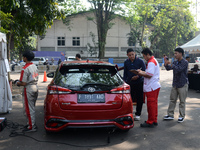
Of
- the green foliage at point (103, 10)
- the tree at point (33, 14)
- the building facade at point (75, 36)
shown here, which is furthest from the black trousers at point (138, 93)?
the building facade at point (75, 36)

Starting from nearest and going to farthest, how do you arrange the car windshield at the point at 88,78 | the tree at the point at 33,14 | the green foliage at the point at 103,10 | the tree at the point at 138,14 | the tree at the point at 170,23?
the car windshield at the point at 88,78 < the tree at the point at 33,14 < the green foliage at the point at 103,10 < the tree at the point at 138,14 < the tree at the point at 170,23

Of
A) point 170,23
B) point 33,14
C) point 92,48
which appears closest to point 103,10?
point 92,48

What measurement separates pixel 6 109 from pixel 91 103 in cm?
349

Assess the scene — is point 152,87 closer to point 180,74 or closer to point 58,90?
point 180,74

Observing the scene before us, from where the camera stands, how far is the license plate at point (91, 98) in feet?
14.2

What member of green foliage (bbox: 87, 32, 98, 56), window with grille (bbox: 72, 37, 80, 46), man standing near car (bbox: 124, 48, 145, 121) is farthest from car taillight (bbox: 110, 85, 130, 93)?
window with grille (bbox: 72, 37, 80, 46)

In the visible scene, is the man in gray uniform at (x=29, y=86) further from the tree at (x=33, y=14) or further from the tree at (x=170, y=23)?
the tree at (x=170, y=23)

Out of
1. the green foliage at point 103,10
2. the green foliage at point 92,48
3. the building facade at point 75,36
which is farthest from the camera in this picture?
the building facade at point 75,36

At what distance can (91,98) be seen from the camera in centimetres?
436

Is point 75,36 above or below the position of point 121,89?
above

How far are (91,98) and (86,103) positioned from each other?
0.42 feet

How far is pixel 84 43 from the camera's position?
4466 centimetres

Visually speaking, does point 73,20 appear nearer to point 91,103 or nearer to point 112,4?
point 112,4

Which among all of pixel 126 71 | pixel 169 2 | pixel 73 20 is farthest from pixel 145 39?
pixel 126 71
